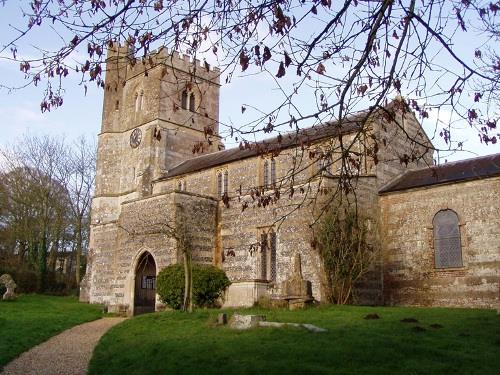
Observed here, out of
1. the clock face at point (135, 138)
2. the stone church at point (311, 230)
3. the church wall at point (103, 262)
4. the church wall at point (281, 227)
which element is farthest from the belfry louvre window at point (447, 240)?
the clock face at point (135, 138)

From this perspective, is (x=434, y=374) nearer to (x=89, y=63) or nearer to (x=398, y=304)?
(x=89, y=63)

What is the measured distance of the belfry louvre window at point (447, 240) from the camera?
21141 mm

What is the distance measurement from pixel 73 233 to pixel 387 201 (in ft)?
106

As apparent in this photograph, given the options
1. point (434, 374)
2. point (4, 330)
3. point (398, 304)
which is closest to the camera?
point (434, 374)

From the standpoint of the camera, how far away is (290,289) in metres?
19.4

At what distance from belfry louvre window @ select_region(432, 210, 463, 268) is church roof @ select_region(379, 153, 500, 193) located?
1.38 metres

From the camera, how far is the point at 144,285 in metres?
26.9

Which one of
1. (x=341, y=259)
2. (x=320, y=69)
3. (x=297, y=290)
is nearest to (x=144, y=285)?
(x=297, y=290)

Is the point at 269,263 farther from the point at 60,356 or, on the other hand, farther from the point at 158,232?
the point at 60,356

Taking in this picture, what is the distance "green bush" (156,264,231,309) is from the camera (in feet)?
71.9

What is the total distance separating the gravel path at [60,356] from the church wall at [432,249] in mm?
11876

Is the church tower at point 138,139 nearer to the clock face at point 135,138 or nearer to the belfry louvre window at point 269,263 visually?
the clock face at point 135,138

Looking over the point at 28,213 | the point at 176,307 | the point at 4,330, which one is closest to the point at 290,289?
the point at 176,307

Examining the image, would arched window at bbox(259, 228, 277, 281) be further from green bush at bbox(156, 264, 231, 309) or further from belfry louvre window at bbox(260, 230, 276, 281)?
green bush at bbox(156, 264, 231, 309)
